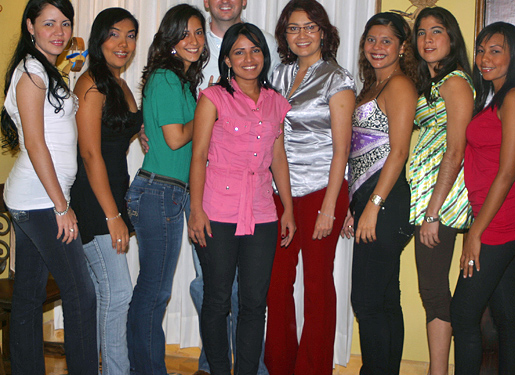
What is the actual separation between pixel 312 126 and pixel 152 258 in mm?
1000

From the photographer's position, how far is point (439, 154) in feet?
7.57

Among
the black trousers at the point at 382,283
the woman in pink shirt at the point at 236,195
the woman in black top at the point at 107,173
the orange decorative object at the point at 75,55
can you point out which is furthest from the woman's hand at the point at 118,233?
the orange decorative object at the point at 75,55

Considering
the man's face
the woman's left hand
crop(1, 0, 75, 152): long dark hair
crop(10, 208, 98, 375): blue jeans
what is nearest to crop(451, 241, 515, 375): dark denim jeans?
the woman's left hand

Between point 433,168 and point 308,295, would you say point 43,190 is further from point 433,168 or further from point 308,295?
point 433,168

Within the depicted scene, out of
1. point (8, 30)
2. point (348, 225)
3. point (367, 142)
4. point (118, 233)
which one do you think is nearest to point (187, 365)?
point (118, 233)

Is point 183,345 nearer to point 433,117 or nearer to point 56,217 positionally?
point 56,217

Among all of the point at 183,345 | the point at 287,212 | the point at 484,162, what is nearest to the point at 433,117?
the point at 484,162

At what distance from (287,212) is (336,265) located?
0.75m

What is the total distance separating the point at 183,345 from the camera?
3346mm

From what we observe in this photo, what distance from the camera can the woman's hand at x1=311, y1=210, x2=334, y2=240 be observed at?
2424mm

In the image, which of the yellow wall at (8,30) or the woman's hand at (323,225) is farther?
the yellow wall at (8,30)

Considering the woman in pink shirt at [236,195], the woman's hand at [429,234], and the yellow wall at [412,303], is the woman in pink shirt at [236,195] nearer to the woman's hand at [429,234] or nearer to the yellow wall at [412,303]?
the woman's hand at [429,234]

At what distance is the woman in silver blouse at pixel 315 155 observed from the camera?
2.41m

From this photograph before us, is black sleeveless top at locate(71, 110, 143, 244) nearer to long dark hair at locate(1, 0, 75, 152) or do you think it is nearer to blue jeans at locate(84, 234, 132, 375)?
blue jeans at locate(84, 234, 132, 375)
